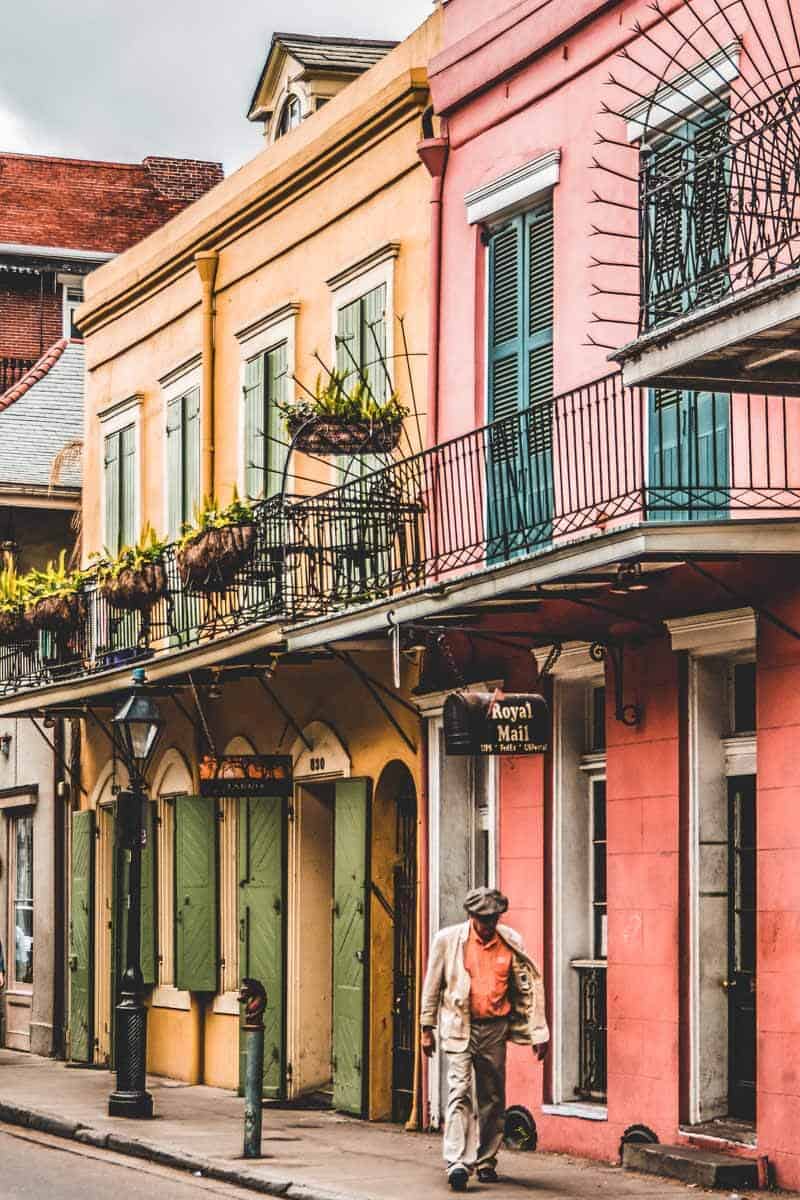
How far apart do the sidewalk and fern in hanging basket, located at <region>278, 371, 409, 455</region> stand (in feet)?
15.9

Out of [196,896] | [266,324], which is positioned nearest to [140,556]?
[266,324]

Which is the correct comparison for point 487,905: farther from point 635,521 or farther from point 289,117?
point 289,117

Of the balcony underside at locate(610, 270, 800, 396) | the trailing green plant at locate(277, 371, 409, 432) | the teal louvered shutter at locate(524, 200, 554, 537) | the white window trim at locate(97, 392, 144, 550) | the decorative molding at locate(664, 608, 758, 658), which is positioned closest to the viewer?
the balcony underside at locate(610, 270, 800, 396)

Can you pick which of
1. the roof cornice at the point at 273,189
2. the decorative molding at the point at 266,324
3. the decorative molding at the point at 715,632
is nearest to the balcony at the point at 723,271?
the decorative molding at the point at 715,632

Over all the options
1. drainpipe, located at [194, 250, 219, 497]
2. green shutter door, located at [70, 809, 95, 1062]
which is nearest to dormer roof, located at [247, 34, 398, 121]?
drainpipe, located at [194, 250, 219, 497]

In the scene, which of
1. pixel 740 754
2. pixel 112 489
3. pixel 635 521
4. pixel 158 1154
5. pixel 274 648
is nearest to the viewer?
pixel 740 754

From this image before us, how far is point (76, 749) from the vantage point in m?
26.6

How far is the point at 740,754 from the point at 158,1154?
15.8 ft

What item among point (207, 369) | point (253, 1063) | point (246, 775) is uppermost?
point (207, 369)

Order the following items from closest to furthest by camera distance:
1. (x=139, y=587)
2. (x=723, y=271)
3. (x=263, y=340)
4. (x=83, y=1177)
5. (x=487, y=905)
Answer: (x=723, y=271) → (x=487, y=905) → (x=83, y=1177) → (x=263, y=340) → (x=139, y=587)

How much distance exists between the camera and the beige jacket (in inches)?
566

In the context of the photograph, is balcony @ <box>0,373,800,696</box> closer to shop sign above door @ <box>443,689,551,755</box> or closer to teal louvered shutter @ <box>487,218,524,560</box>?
teal louvered shutter @ <box>487,218,524,560</box>

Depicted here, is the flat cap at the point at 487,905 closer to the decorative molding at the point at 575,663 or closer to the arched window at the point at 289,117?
the decorative molding at the point at 575,663

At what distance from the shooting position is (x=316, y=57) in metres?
23.1
